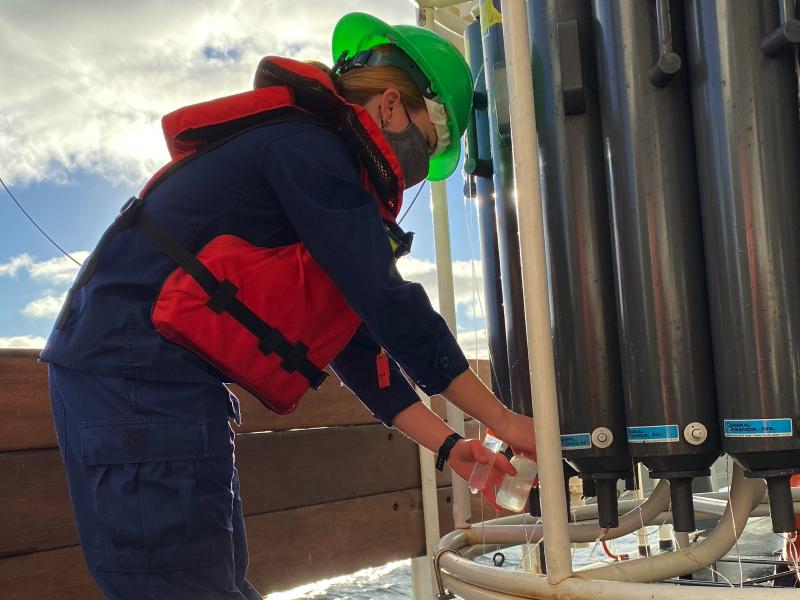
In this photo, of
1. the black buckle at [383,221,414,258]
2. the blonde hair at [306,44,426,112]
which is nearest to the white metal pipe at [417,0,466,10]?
the blonde hair at [306,44,426,112]

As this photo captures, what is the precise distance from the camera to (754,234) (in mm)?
1018

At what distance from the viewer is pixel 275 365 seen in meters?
1.08

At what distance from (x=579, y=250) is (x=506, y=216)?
22cm

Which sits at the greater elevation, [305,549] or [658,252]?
[658,252]

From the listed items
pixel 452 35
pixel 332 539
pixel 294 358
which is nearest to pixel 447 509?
pixel 332 539

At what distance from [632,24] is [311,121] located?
1.43 feet

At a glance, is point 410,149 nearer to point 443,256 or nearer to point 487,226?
point 487,226

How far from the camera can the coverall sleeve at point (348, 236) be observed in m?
1.04

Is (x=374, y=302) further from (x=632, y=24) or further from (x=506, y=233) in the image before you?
(x=632, y=24)

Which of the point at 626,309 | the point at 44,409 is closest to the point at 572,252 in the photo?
the point at 626,309

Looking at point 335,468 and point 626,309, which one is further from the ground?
point 626,309

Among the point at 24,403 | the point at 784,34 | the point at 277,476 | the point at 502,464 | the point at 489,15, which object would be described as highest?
the point at 489,15

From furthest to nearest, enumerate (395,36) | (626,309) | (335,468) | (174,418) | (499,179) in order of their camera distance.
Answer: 1. (335,468)
2. (499,179)
3. (395,36)
4. (626,309)
5. (174,418)

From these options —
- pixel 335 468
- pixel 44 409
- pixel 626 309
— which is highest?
pixel 626 309
